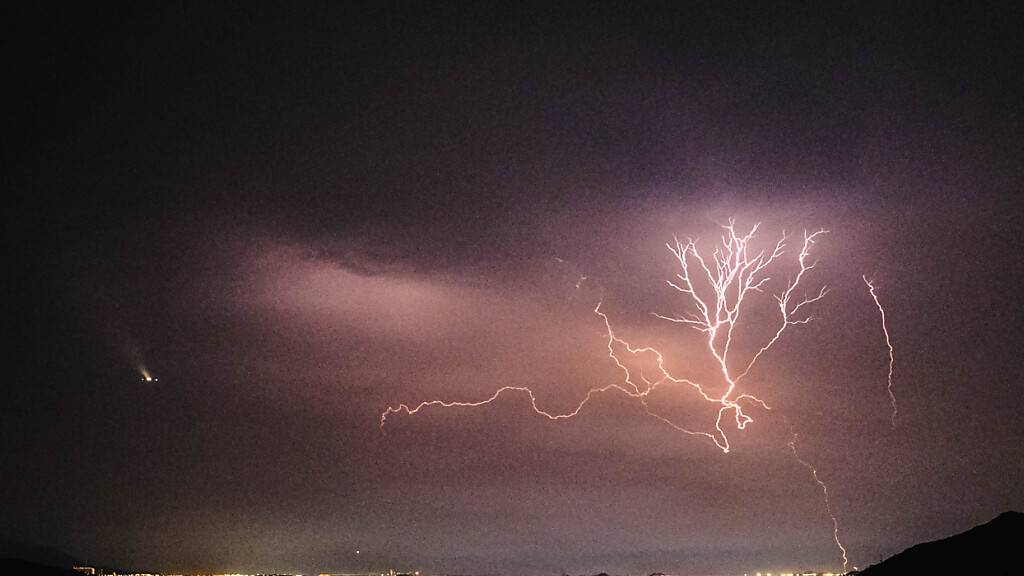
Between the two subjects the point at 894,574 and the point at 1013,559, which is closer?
the point at 1013,559

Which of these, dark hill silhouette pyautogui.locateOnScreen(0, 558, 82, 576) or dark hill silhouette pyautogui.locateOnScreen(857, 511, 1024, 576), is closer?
dark hill silhouette pyautogui.locateOnScreen(857, 511, 1024, 576)

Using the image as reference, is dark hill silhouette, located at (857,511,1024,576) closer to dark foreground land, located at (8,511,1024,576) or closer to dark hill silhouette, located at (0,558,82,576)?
dark foreground land, located at (8,511,1024,576)

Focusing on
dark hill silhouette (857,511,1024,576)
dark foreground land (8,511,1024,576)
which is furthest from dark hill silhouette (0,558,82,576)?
dark hill silhouette (857,511,1024,576)

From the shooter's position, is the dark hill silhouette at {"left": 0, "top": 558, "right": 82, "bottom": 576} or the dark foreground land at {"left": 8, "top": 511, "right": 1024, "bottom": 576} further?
the dark hill silhouette at {"left": 0, "top": 558, "right": 82, "bottom": 576}

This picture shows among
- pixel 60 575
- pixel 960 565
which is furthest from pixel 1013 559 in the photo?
pixel 60 575

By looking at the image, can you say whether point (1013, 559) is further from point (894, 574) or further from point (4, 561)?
point (4, 561)

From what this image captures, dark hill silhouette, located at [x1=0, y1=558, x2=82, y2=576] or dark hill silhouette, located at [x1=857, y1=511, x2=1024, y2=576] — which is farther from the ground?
dark hill silhouette, located at [x1=0, y1=558, x2=82, y2=576]

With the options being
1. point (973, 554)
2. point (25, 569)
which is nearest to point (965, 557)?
point (973, 554)

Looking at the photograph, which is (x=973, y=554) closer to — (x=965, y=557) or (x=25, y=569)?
(x=965, y=557)
